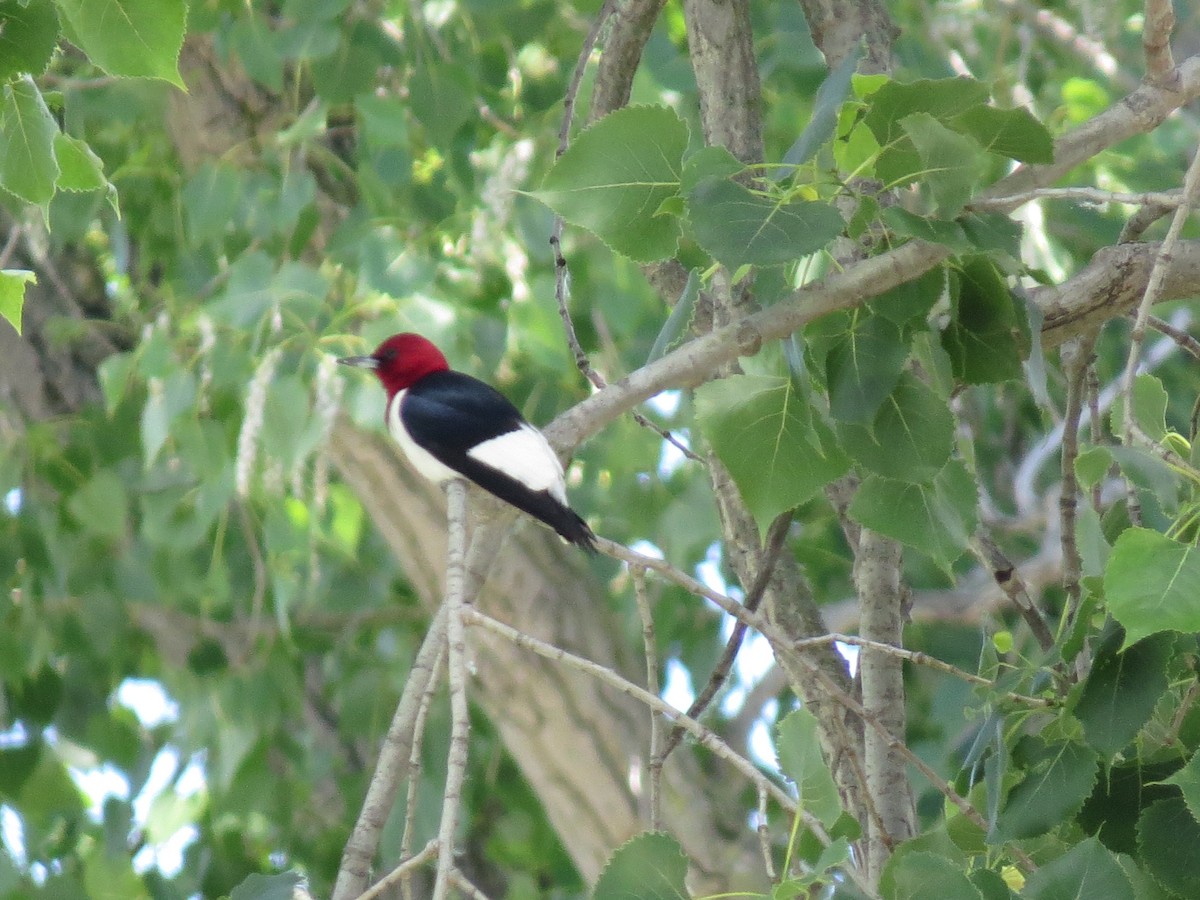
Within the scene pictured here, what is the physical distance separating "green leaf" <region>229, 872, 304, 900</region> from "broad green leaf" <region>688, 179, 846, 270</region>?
0.70m

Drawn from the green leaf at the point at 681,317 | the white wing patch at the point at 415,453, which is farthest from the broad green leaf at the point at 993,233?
the white wing patch at the point at 415,453

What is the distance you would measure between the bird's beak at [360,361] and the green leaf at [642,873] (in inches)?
82.9

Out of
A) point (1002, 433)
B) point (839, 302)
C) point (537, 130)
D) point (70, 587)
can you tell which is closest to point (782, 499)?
point (839, 302)

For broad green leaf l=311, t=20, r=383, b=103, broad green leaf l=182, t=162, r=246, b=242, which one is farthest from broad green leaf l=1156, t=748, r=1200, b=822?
broad green leaf l=182, t=162, r=246, b=242

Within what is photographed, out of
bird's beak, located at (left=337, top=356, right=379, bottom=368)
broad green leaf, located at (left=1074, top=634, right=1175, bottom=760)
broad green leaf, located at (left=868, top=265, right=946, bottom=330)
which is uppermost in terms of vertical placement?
broad green leaf, located at (left=868, top=265, right=946, bottom=330)

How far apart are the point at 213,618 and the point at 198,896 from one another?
854 millimetres

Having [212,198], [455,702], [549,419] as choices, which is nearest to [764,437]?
[455,702]

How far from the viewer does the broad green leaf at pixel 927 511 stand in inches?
67.1

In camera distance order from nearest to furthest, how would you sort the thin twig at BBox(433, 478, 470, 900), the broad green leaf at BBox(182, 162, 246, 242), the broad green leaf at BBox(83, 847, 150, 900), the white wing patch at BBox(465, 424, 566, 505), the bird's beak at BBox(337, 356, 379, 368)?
the thin twig at BBox(433, 478, 470, 900) < the broad green leaf at BBox(83, 847, 150, 900) < the white wing patch at BBox(465, 424, 566, 505) < the bird's beak at BBox(337, 356, 379, 368) < the broad green leaf at BBox(182, 162, 246, 242)

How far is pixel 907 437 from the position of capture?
163 centimetres

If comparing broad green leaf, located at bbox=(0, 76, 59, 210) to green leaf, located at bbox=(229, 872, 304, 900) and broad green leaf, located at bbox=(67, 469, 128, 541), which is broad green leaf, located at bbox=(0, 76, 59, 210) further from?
broad green leaf, located at bbox=(67, 469, 128, 541)

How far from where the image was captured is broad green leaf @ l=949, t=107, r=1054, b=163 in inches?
58.9

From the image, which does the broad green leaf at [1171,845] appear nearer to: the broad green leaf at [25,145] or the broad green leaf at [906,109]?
the broad green leaf at [906,109]

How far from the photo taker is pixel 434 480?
3.43 meters
